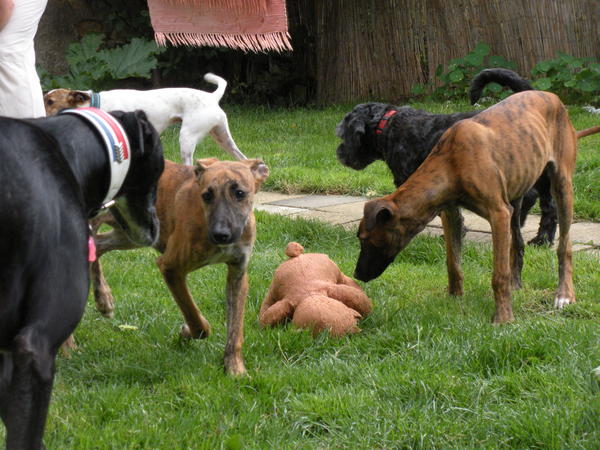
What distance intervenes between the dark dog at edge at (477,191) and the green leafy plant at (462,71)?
7.18 m

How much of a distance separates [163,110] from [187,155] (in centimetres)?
50

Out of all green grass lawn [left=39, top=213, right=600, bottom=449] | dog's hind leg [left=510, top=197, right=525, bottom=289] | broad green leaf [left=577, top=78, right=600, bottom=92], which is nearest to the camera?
green grass lawn [left=39, top=213, right=600, bottom=449]

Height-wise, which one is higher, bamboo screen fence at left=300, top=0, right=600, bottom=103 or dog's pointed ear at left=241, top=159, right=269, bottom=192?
dog's pointed ear at left=241, top=159, right=269, bottom=192

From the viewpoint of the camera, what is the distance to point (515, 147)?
4.75 meters

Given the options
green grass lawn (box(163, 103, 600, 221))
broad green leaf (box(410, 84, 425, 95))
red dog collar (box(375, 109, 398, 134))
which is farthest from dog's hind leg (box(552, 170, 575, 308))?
broad green leaf (box(410, 84, 425, 95))

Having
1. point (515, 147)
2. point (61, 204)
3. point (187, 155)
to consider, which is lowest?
point (187, 155)

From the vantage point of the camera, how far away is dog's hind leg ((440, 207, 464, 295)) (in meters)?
5.04

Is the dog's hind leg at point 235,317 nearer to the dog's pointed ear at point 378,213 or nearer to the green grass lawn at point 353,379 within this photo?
the green grass lawn at point 353,379

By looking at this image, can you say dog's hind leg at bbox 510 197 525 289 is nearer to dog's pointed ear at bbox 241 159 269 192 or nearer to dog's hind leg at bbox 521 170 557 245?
dog's hind leg at bbox 521 170 557 245

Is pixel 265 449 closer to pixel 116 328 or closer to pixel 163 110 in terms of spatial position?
pixel 116 328

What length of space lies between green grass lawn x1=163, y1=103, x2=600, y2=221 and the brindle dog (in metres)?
3.72

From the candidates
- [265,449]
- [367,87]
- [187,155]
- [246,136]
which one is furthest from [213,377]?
[367,87]

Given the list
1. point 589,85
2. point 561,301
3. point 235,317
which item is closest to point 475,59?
point 589,85

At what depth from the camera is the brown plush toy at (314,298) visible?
14.3 ft
